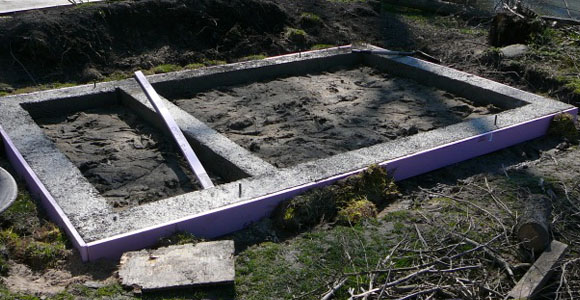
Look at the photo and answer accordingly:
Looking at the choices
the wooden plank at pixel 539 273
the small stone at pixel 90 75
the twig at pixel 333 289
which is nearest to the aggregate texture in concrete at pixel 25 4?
the small stone at pixel 90 75

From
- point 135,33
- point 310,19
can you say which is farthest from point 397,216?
point 310,19

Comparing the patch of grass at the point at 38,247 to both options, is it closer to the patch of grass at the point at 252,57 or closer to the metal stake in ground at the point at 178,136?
the metal stake in ground at the point at 178,136

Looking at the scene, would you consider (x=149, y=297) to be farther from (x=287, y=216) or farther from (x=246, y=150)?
(x=246, y=150)

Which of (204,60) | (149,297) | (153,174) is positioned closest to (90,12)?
(204,60)

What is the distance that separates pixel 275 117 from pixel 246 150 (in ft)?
3.29

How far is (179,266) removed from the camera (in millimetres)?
3430

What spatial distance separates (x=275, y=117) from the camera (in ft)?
18.9

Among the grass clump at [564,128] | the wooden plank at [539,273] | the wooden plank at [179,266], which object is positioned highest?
the wooden plank at [179,266]

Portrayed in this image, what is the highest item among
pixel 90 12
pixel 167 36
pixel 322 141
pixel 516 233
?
pixel 90 12

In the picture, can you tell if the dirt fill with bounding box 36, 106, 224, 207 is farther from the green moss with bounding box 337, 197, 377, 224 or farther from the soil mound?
the soil mound

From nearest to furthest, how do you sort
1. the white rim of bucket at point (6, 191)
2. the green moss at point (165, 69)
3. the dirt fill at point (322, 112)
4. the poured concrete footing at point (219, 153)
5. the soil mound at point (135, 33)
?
1. the white rim of bucket at point (6, 191)
2. the poured concrete footing at point (219, 153)
3. the dirt fill at point (322, 112)
4. the soil mound at point (135, 33)
5. the green moss at point (165, 69)

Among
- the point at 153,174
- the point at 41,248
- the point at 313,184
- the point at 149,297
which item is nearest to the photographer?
the point at 149,297

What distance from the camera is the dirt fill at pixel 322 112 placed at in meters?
5.23

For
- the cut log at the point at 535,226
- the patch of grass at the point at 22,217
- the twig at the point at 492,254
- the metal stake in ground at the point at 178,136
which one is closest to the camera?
the twig at the point at 492,254
